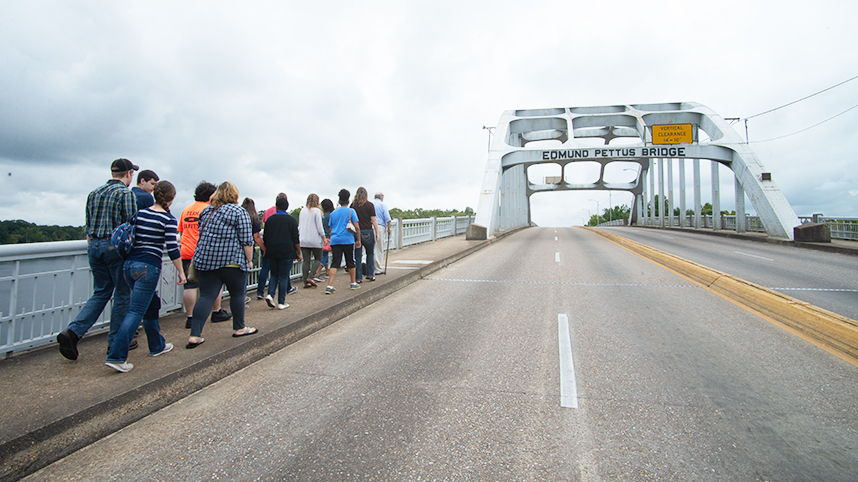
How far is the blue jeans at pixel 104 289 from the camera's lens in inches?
151

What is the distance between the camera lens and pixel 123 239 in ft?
11.9

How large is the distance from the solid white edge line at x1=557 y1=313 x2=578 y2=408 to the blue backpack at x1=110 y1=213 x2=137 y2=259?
4.10 metres

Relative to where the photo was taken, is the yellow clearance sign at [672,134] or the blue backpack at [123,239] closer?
the blue backpack at [123,239]

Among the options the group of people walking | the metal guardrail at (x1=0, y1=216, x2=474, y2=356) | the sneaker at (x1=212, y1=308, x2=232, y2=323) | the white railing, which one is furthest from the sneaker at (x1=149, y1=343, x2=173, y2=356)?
the white railing

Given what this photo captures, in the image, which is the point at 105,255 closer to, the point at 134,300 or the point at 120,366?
the point at 134,300

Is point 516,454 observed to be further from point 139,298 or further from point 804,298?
point 804,298

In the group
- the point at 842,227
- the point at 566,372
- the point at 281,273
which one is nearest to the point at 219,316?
the point at 281,273

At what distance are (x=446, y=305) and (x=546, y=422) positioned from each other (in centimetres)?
407

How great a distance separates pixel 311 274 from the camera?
842 centimetres

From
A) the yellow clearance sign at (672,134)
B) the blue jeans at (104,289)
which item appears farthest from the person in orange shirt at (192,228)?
the yellow clearance sign at (672,134)

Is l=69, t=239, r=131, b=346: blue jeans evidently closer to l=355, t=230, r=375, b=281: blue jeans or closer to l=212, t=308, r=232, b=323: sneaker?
l=212, t=308, r=232, b=323: sneaker

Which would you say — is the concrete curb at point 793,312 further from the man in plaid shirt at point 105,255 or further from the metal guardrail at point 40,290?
the metal guardrail at point 40,290

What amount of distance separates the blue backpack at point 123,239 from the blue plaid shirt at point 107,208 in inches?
7.9

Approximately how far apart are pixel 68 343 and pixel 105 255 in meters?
0.91
